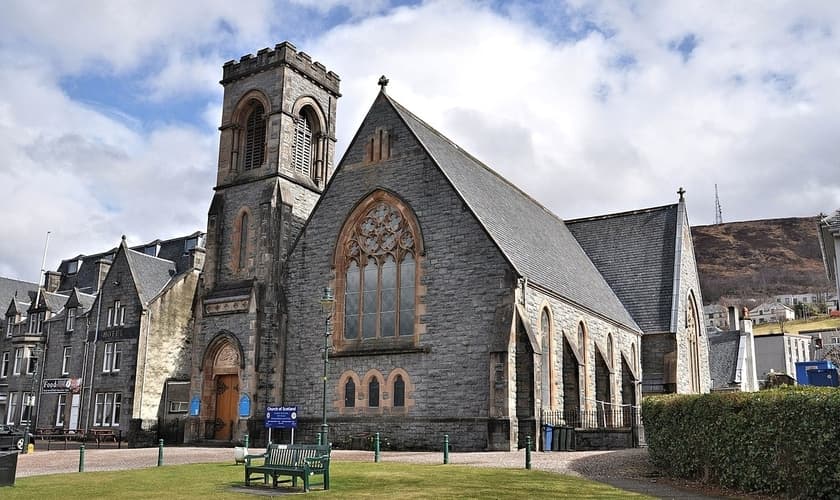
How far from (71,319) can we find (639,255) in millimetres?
37919

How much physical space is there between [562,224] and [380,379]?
68.9 ft

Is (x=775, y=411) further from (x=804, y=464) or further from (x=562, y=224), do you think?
(x=562, y=224)

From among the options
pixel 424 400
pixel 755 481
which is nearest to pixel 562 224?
Answer: pixel 424 400

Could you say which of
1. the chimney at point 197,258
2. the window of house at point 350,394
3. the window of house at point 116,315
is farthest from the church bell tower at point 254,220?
the window of house at point 116,315

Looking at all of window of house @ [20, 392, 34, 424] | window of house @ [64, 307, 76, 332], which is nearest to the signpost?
window of house @ [64, 307, 76, 332]

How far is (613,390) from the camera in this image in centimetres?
3388

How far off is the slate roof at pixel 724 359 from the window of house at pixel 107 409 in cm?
3812

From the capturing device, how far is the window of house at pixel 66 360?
5216 centimetres

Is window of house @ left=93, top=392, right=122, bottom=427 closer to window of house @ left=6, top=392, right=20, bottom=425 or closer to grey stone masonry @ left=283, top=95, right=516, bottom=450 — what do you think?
window of house @ left=6, top=392, right=20, bottom=425

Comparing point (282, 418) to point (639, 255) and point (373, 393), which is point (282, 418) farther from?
point (639, 255)

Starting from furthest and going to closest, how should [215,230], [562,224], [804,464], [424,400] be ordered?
[562,224] < [215,230] < [424,400] < [804,464]

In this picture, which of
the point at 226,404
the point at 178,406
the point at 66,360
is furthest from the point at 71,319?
the point at 226,404

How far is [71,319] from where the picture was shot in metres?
53.3

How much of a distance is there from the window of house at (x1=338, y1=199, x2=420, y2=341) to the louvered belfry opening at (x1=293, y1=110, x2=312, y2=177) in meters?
7.31
